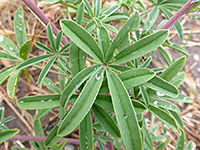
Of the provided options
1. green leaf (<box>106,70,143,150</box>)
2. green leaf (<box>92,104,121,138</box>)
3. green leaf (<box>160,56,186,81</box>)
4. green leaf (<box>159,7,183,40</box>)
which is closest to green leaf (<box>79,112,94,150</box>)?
green leaf (<box>92,104,121,138</box>)

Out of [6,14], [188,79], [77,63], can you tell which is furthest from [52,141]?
[6,14]

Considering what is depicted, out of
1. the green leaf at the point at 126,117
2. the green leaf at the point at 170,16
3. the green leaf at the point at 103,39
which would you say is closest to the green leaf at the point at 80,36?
the green leaf at the point at 103,39

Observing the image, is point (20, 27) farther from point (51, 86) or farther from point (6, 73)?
point (51, 86)

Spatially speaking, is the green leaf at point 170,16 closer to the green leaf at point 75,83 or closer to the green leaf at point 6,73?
→ the green leaf at point 75,83

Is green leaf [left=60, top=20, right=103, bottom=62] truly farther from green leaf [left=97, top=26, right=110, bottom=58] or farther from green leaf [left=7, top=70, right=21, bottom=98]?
green leaf [left=7, top=70, right=21, bottom=98]

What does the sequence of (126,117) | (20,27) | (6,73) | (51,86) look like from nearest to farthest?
(126,117) → (6,73) → (20,27) → (51,86)

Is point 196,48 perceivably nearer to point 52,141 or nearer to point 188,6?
point 188,6

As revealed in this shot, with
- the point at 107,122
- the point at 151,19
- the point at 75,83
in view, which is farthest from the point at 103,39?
the point at 151,19
